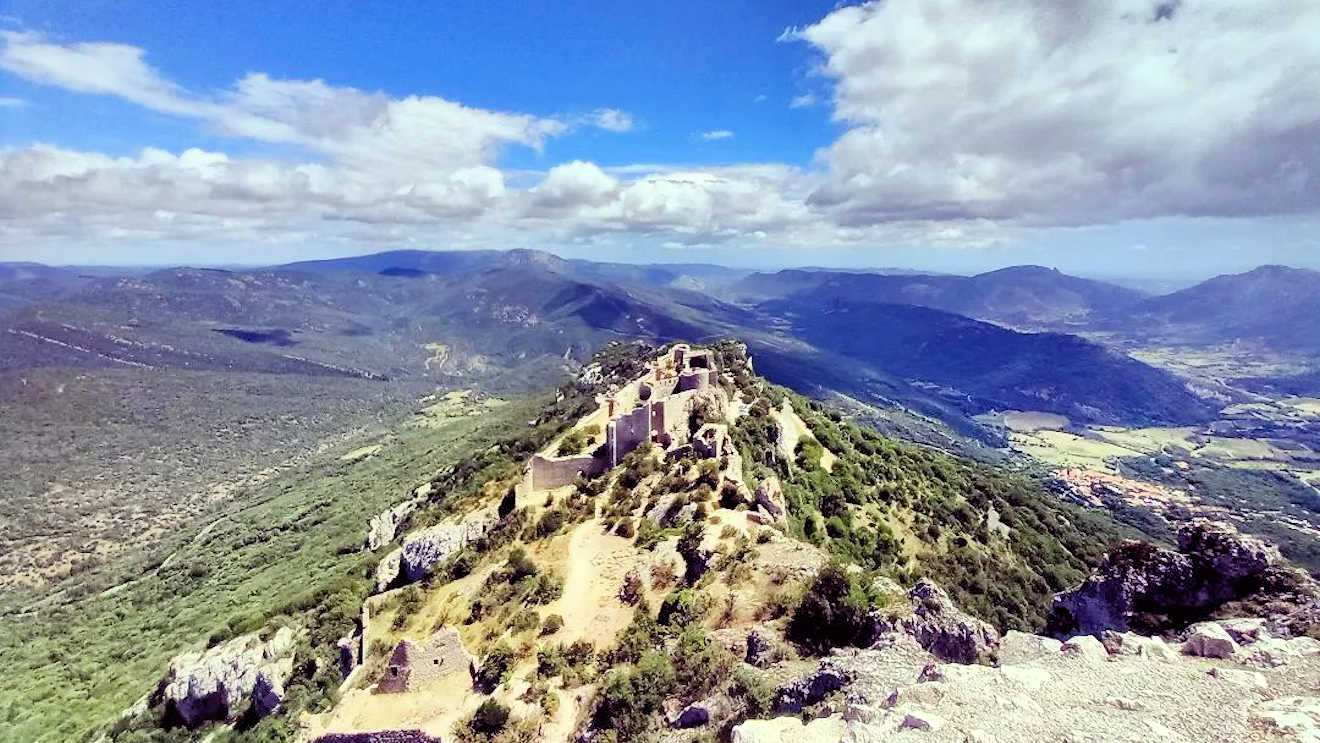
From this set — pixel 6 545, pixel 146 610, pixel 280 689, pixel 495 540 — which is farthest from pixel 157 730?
pixel 6 545

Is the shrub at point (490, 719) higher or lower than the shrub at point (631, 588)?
lower

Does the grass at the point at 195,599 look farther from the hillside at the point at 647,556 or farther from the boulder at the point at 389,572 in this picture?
the hillside at the point at 647,556

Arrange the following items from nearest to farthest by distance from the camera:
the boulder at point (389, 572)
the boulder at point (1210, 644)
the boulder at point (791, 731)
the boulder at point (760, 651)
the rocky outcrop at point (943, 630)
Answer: the boulder at point (791, 731)
the boulder at point (1210, 644)
the rocky outcrop at point (943, 630)
the boulder at point (760, 651)
the boulder at point (389, 572)

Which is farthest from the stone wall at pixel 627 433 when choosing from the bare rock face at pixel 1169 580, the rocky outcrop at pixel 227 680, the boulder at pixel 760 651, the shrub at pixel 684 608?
the bare rock face at pixel 1169 580

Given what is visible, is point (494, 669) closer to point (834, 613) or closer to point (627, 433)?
point (834, 613)

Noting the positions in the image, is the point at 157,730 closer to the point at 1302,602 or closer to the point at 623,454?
the point at 623,454

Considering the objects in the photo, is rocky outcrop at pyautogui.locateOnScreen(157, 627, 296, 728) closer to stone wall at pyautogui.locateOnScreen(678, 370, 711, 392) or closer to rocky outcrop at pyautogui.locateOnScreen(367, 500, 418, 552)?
rocky outcrop at pyautogui.locateOnScreen(367, 500, 418, 552)

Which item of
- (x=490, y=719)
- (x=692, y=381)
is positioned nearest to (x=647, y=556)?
(x=490, y=719)
